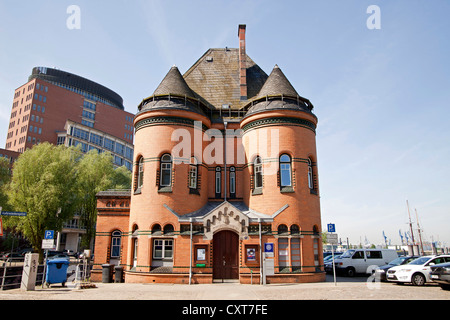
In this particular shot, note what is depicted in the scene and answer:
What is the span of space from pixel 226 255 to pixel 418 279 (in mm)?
9699

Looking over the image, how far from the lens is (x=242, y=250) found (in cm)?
1889

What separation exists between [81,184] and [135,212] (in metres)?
21.0

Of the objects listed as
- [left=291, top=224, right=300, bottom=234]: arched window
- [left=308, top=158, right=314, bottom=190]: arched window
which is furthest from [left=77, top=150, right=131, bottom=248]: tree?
[left=291, top=224, right=300, bottom=234]: arched window

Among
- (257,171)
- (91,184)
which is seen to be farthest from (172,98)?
(91,184)

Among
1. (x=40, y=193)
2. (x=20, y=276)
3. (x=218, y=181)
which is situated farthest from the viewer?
(x=40, y=193)

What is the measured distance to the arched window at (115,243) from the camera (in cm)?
2167

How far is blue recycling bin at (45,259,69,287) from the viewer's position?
15406mm

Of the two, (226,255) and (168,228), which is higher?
(168,228)

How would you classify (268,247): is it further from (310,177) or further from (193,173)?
(193,173)

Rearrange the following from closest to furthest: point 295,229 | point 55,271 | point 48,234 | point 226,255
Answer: point 55,271
point 48,234
point 226,255
point 295,229

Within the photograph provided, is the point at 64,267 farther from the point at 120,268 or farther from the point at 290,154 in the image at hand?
the point at 290,154

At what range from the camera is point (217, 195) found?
22.3m

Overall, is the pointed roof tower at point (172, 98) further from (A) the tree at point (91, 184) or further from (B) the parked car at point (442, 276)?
(A) the tree at point (91, 184)
